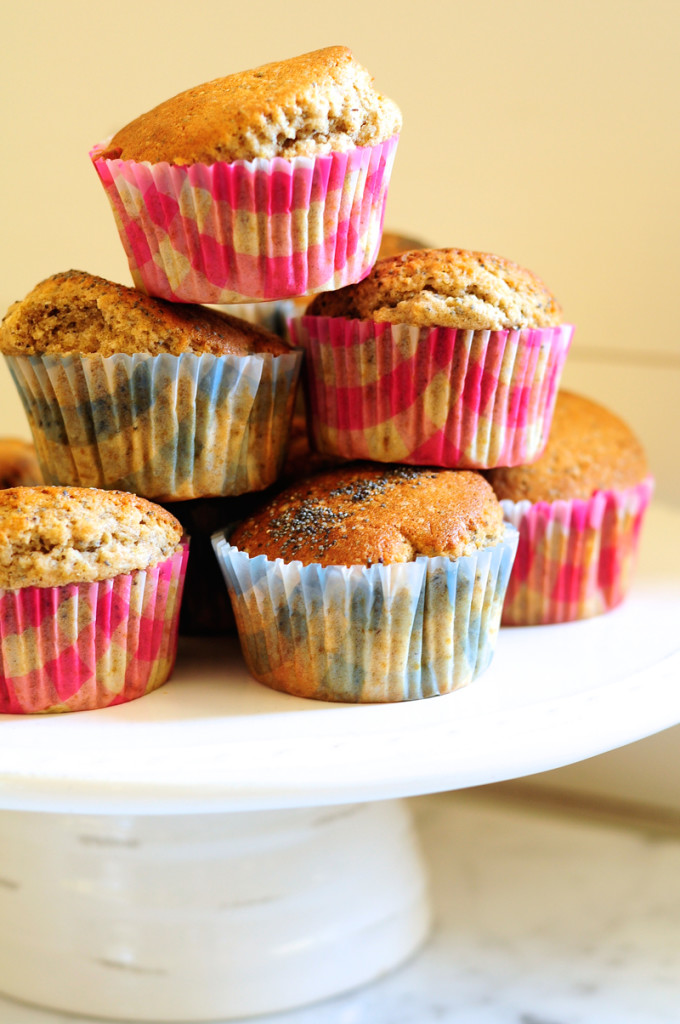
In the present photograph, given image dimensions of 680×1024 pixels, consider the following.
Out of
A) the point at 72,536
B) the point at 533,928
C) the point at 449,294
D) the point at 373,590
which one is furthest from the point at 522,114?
the point at 533,928

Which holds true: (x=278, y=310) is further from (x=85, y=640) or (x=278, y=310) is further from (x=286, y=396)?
(x=85, y=640)

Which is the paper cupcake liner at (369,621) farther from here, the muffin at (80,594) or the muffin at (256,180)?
the muffin at (256,180)

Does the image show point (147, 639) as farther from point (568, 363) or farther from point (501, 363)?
point (568, 363)

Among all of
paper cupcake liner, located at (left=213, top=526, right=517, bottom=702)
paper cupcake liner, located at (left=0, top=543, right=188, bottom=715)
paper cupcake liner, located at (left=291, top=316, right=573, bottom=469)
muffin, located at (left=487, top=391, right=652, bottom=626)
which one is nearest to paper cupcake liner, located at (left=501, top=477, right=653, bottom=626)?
muffin, located at (left=487, top=391, right=652, bottom=626)

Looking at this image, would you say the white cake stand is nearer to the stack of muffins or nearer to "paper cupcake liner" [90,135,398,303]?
the stack of muffins

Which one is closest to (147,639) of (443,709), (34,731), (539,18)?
(34,731)
